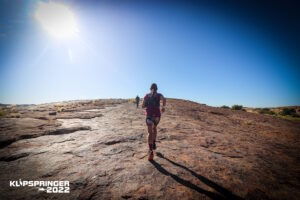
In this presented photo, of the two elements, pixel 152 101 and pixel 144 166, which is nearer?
pixel 144 166

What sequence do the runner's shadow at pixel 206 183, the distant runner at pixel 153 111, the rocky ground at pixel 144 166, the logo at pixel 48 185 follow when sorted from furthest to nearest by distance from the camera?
1. the distant runner at pixel 153 111
2. the logo at pixel 48 185
3. the rocky ground at pixel 144 166
4. the runner's shadow at pixel 206 183

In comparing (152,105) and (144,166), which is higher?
(152,105)

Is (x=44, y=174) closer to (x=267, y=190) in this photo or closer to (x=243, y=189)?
(x=243, y=189)

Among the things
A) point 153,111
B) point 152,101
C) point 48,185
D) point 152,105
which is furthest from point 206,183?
point 48,185

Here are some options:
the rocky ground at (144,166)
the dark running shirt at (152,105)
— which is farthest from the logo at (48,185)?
the dark running shirt at (152,105)

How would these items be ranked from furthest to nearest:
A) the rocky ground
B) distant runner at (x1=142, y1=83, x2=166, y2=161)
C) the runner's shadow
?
distant runner at (x1=142, y1=83, x2=166, y2=161) → the rocky ground → the runner's shadow

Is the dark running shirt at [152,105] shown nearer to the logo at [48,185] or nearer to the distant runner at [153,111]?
the distant runner at [153,111]

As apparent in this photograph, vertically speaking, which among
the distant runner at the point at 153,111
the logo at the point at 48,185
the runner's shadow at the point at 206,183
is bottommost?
the logo at the point at 48,185

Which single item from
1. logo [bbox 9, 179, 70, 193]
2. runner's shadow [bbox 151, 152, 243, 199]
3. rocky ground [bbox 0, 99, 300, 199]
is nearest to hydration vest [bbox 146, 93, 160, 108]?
rocky ground [bbox 0, 99, 300, 199]

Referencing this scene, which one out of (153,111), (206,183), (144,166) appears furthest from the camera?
(153,111)

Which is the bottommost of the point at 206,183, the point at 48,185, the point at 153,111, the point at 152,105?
the point at 48,185

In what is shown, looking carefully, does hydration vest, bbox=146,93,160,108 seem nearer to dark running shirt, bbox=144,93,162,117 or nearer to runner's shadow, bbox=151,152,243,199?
dark running shirt, bbox=144,93,162,117

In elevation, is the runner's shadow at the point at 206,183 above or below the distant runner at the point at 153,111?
below

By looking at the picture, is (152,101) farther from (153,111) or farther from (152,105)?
(153,111)
